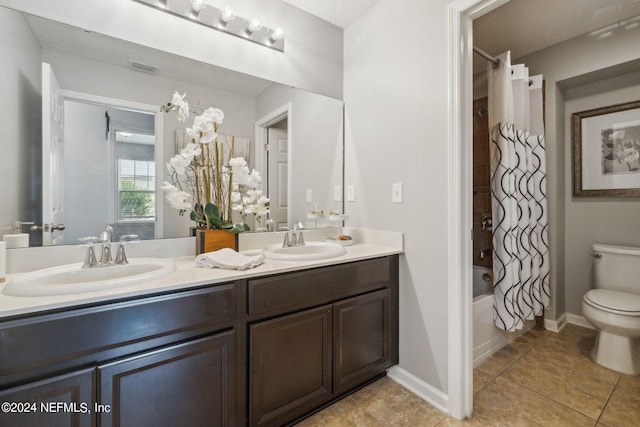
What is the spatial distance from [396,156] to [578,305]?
222cm

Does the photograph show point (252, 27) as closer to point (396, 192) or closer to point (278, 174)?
point (278, 174)

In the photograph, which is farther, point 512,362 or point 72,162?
point 512,362

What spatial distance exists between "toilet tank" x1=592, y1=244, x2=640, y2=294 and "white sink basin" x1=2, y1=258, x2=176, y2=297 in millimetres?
2956

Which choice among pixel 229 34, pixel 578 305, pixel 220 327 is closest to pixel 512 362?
pixel 578 305

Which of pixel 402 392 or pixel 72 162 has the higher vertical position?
pixel 72 162

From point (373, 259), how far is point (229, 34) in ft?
4.96

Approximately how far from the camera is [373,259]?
1596 millimetres

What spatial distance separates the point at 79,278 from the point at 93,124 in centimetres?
70

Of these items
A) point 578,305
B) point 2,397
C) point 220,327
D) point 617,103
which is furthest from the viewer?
point 578,305

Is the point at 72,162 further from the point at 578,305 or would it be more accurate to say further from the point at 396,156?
the point at 578,305

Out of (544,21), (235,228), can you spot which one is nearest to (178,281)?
(235,228)

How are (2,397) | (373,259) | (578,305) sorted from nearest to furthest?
(2,397) < (373,259) < (578,305)

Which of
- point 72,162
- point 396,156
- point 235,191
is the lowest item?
point 235,191

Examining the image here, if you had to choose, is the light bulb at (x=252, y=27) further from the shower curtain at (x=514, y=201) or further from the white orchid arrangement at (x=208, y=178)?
the shower curtain at (x=514, y=201)
